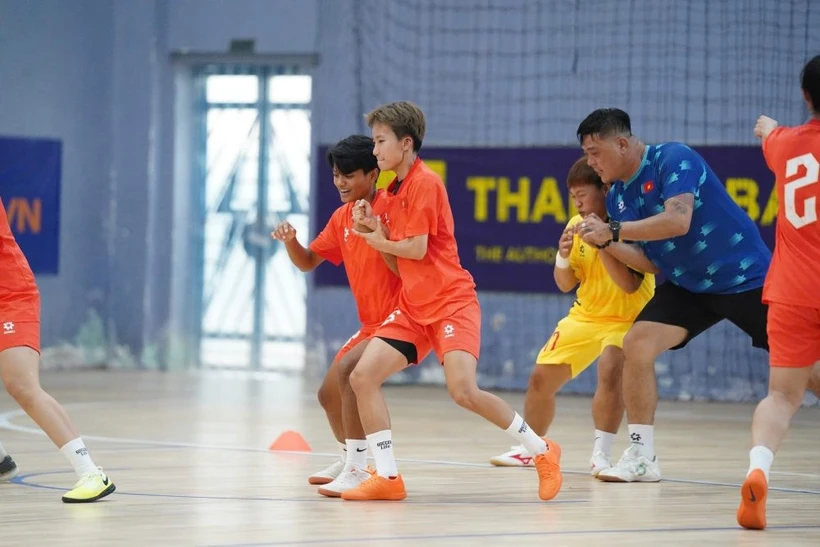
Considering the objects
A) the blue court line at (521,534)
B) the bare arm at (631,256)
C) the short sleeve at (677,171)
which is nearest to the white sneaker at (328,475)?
the blue court line at (521,534)

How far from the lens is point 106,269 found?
1340 cm

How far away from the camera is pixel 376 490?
5594mm

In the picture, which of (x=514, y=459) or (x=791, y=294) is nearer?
(x=791, y=294)

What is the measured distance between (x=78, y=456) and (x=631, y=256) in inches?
101

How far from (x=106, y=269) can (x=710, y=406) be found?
5.90 meters

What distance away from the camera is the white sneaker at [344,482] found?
5.73 m

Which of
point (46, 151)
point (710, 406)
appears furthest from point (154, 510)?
point (46, 151)

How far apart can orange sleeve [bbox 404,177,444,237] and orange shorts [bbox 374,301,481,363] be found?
1.16 feet

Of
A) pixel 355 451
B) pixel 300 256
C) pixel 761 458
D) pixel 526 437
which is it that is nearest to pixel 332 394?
pixel 355 451

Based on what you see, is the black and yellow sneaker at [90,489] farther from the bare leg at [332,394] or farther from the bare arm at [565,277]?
the bare arm at [565,277]

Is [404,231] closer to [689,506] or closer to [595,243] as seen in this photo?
[595,243]

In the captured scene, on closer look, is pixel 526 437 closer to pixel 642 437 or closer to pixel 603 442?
pixel 642 437

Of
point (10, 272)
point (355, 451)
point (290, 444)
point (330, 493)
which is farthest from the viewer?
point (290, 444)

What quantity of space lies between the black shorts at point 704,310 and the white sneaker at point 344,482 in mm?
1494
